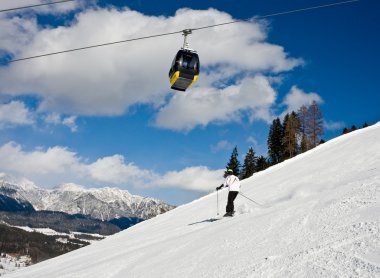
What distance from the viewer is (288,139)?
82750 millimetres

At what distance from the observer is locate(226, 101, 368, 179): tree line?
81.6 m

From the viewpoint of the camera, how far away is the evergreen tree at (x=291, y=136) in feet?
271

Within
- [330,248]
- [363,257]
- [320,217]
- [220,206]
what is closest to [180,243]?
[320,217]

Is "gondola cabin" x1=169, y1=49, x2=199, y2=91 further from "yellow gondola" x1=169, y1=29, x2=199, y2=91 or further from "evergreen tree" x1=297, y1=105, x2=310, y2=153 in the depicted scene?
"evergreen tree" x1=297, y1=105, x2=310, y2=153

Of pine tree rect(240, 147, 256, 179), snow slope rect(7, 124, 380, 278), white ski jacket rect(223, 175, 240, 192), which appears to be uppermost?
pine tree rect(240, 147, 256, 179)

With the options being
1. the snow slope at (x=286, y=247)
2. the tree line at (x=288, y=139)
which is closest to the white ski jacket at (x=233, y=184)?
the snow slope at (x=286, y=247)

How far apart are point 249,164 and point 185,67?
7326cm

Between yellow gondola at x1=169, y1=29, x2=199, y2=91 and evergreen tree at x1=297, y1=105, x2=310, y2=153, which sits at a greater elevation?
evergreen tree at x1=297, y1=105, x2=310, y2=153

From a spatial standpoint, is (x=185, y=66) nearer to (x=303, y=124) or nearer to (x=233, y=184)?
(x=233, y=184)

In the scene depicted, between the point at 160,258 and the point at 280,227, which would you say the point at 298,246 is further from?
the point at 160,258

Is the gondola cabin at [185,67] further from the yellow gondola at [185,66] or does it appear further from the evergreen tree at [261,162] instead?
the evergreen tree at [261,162]

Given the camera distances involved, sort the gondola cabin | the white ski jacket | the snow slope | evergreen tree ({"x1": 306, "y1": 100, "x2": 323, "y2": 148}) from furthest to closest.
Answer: evergreen tree ({"x1": 306, "y1": 100, "x2": 323, "y2": 148})
the white ski jacket
the gondola cabin
the snow slope

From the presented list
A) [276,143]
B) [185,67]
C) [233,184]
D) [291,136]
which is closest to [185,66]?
[185,67]

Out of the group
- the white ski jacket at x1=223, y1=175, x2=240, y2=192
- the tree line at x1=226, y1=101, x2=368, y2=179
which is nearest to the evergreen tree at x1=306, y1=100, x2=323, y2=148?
the tree line at x1=226, y1=101, x2=368, y2=179
